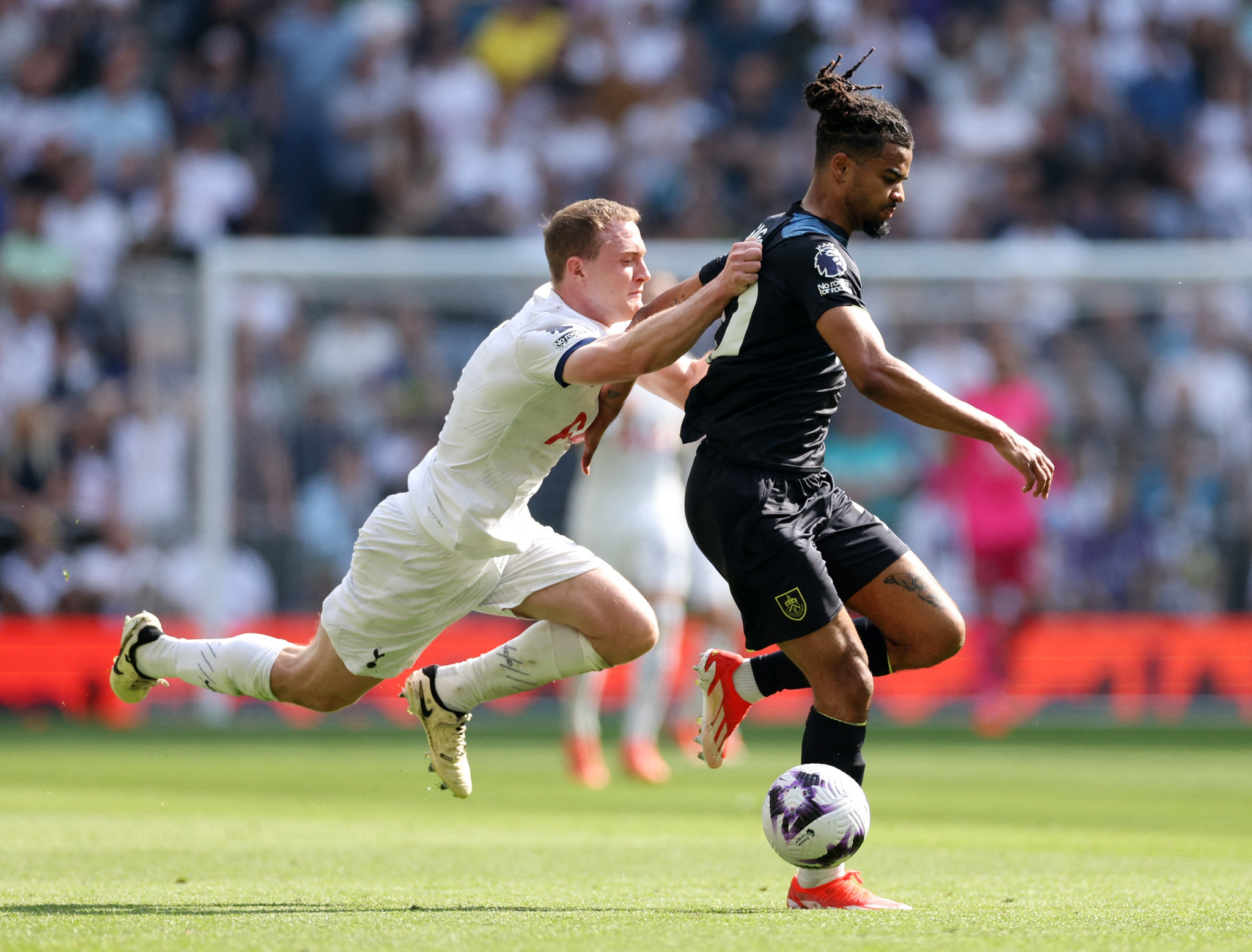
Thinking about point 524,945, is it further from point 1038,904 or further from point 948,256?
point 948,256

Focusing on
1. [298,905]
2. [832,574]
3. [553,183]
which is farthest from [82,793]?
[553,183]

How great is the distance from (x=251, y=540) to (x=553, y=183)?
19.0ft

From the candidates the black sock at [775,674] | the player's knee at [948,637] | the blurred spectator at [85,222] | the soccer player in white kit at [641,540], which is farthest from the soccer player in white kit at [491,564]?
the blurred spectator at [85,222]

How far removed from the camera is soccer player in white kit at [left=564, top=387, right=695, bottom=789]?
1021 cm

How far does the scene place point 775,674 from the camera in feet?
18.9

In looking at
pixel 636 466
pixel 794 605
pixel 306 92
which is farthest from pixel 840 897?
pixel 306 92

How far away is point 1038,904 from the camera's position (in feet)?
16.6

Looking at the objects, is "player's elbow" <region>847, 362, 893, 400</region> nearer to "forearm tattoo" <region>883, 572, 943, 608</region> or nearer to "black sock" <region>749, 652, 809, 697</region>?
"forearm tattoo" <region>883, 572, 943, 608</region>

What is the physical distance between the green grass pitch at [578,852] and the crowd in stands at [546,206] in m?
2.92

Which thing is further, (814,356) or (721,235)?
(721,235)

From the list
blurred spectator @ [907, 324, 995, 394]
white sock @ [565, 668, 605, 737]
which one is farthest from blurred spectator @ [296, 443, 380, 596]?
blurred spectator @ [907, 324, 995, 394]

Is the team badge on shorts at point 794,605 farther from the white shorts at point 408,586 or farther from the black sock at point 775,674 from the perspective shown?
the white shorts at point 408,586

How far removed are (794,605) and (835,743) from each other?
1.49ft

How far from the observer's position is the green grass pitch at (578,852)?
14.8ft
